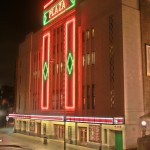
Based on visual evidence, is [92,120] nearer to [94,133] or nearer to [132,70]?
[94,133]

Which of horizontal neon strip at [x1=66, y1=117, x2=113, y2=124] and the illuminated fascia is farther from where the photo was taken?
the illuminated fascia

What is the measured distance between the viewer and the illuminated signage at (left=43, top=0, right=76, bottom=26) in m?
41.2

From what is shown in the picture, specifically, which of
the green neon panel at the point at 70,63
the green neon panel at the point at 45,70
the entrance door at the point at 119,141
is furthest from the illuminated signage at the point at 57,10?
the entrance door at the point at 119,141

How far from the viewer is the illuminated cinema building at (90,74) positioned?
31.0 metres

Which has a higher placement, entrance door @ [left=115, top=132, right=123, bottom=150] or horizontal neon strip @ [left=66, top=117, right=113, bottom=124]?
horizontal neon strip @ [left=66, top=117, right=113, bottom=124]

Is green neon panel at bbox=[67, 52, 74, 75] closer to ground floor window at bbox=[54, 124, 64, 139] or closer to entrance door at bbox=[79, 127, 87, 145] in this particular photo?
entrance door at bbox=[79, 127, 87, 145]

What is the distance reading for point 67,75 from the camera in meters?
39.9

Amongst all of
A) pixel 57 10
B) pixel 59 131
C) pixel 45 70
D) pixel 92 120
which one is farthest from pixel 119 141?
pixel 57 10

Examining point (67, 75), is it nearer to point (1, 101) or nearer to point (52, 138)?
point (52, 138)

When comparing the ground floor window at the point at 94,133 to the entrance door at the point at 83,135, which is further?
the entrance door at the point at 83,135

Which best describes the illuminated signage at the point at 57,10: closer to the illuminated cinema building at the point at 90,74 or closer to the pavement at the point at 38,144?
the illuminated cinema building at the point at 90,74

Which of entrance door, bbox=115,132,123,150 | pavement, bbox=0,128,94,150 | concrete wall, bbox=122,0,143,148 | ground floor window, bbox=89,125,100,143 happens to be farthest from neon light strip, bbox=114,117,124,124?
pavement, bbox=0,128,94,150

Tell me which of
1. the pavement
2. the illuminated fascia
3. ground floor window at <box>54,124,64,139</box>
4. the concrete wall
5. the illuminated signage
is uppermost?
the illuminated signage

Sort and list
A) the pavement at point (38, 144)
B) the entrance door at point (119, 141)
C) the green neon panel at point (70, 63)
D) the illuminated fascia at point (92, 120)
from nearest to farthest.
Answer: the illuminated fascia at point (92, 120) < the entrance door at point (119, 141) < the pavement at point (38, 144) < the green neon panel at point (70, 63)
